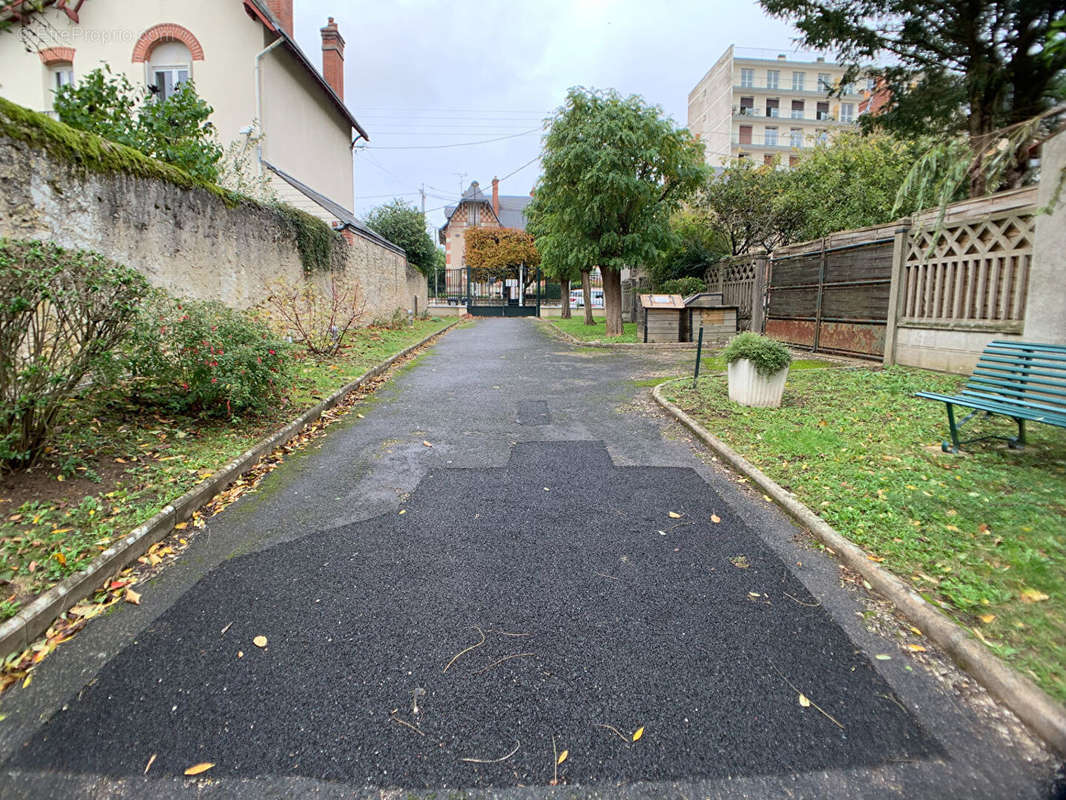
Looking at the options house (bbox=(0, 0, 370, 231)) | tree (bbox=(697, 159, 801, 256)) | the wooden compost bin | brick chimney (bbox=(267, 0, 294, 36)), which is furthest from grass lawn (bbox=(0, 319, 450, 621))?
tree (bbox=(697, 159, 801, 256))

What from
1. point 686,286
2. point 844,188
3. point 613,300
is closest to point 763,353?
point 613,300

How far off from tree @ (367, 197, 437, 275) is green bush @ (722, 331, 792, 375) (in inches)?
1012

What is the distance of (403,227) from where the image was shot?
30.6m

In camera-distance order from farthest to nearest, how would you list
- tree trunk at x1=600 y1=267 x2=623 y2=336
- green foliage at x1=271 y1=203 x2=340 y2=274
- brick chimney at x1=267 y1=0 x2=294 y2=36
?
1. tree trunk at x1=600 y1=267 x2=623 y2=336
2. brick chimney at x1=267 y1=0 x2=294 y2=36
3. green foliage at x1=271 y1=203 x2=340 y2=274

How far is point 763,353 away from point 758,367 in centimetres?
19

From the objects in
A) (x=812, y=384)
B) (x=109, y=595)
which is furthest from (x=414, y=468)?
(x=812, y=384)

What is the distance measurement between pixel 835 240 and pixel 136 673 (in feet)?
40.3

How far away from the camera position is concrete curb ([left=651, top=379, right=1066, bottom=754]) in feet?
6.58

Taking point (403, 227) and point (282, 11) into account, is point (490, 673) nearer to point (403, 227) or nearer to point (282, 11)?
point (282, 11)

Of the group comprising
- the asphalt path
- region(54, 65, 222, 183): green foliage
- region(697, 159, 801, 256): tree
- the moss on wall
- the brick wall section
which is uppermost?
the brick wall section

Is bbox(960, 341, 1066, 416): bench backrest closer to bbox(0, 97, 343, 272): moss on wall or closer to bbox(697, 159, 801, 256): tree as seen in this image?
bbox(0, 97, 343, 272): moss on wall

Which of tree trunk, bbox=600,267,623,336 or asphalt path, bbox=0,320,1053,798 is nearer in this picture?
asphalt path, bbox=0,320,1053,798

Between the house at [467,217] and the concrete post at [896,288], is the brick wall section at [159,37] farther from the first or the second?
the house at [467,217]

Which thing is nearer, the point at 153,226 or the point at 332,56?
the point at 153,226
